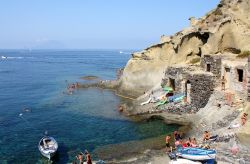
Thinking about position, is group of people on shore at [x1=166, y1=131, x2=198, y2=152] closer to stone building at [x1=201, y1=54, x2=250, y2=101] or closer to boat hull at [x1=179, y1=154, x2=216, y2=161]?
boat hull at [x1=179, y1=154, x2=216, y2=161]

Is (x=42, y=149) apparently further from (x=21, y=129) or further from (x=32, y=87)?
(x=32, y=87)

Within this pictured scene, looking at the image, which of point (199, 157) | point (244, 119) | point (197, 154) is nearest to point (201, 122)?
point (244, 119)

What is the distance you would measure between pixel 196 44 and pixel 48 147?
31.2m

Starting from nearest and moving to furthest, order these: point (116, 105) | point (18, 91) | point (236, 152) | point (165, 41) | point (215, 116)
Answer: point (236, 152), point (215, 116), point (116, 105), point (165, 41), point (18, 91)

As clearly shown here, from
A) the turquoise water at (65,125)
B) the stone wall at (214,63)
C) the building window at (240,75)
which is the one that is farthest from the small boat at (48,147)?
the building window at (240,75)

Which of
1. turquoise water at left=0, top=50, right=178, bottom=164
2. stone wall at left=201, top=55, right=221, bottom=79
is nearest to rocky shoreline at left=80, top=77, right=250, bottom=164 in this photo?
turquoise water at left=0, top=50, right=178, bottom=164

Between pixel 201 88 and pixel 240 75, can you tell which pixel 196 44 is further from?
pixel 240 75

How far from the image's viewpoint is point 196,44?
185 ft

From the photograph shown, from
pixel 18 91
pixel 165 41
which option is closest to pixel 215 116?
pixel 165 41

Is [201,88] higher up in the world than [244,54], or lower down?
lower down

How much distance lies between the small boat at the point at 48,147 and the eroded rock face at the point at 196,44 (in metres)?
26.2

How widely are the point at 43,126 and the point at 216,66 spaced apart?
2269 cm

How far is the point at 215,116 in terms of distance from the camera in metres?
39.1

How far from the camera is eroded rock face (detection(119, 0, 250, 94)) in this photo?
4834cm
